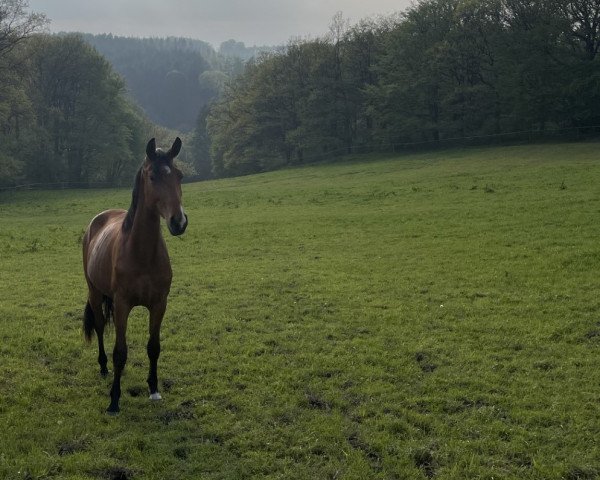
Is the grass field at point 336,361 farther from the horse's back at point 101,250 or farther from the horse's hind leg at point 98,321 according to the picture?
the horse's back at point 101,250

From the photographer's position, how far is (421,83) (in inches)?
1975

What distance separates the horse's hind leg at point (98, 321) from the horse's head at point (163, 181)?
2.36 meters

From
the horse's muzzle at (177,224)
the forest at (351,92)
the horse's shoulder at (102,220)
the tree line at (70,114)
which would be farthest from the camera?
the tree line at (70,114)

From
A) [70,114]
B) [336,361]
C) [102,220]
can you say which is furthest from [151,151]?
[70,114]

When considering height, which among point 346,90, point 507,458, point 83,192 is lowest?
point 507,458

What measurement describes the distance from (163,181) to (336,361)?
3.65 meters

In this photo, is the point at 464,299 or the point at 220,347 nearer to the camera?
the point at 220,347

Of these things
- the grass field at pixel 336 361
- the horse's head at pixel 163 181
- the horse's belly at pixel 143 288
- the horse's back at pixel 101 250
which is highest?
the horse's head at pixel 163 181

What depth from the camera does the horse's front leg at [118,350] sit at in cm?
648

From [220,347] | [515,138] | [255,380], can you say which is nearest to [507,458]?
[255,380]

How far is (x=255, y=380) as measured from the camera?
734 cm

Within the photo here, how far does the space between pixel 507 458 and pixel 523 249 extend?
33.5ft

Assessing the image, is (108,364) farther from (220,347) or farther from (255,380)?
(255,380)

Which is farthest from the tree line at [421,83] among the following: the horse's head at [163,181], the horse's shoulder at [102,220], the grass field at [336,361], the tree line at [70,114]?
the horse's head at [163,181]
